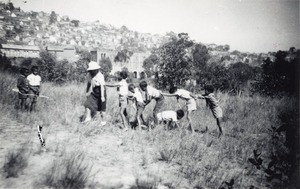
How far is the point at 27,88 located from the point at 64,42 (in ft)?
483

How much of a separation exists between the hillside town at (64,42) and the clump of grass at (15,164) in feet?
41.7

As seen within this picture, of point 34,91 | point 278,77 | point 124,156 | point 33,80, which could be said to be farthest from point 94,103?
point 278,77

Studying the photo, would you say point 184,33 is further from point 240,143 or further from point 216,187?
point 216,187

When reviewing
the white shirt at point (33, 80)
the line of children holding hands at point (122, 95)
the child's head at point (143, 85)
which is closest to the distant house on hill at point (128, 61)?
the white shirt at point (33, 80)

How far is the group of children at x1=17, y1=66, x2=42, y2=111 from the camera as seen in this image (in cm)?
664

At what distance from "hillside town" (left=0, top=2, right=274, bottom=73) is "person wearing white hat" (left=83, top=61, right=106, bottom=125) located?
991 cm

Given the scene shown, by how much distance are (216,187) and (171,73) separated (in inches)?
460

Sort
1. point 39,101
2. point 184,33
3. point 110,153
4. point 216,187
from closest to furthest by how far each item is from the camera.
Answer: point 216,187, point 110,153, point 39,101, point 184,33

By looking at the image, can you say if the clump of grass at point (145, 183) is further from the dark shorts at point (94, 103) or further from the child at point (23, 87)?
the child at point (23, 87)

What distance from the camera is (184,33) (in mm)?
14844

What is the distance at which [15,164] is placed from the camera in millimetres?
3273

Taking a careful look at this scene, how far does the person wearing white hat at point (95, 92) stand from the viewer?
5.77 meters

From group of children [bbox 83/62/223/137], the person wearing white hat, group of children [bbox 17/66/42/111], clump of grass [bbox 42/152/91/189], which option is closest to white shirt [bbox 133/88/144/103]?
group of children [bbox 83/62/223/137]

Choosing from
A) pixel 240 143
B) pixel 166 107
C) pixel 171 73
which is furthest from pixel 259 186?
pixel 171 73
